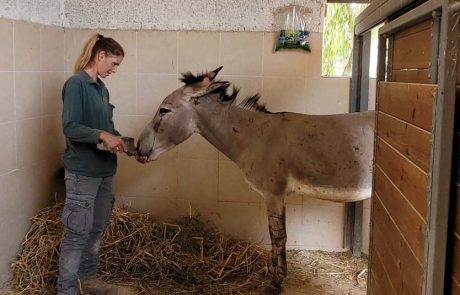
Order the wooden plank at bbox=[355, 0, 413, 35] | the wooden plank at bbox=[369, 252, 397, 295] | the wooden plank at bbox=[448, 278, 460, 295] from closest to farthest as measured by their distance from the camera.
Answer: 1. the wooden plank at bbox=[448, 278, 460, 295]
2. the wooden plank at bbox=[355, 0, 413, 35]
3. the wooden plank at bbox=[369, 252, 397, 295]

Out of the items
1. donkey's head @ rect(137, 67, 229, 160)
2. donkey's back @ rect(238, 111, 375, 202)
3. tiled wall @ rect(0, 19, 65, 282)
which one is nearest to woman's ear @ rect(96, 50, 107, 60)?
donkey's head @ rect(137, 67, 229, 160)

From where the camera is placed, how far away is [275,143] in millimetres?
3756

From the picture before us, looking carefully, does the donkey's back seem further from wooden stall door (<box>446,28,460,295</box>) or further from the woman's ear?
wooden stall door (<box>446,28,460,295</box>)

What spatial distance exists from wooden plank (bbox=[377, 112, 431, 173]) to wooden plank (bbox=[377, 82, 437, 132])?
3cm

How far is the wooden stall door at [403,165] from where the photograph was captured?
5.42ft

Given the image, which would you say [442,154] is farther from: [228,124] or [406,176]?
[228,124]

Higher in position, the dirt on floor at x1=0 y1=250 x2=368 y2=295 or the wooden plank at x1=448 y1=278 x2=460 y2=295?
the wooden plank at x1=448 y1=278 x2=460 y2=295

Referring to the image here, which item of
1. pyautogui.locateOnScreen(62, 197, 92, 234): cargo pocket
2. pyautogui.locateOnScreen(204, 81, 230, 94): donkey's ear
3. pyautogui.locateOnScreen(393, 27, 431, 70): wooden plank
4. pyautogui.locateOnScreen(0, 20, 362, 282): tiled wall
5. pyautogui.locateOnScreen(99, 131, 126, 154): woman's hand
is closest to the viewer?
pyautogui.locateOnScreen(393, 27, 431, 70): wooden plank

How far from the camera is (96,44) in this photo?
10.6 ft

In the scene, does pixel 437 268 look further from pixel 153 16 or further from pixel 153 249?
pixel 153 16

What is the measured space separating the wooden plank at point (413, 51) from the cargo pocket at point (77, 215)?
209cm

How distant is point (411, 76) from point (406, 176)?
40cm

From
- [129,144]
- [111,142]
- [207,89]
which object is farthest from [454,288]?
[207,89]

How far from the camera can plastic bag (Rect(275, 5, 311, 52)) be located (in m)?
4.50
